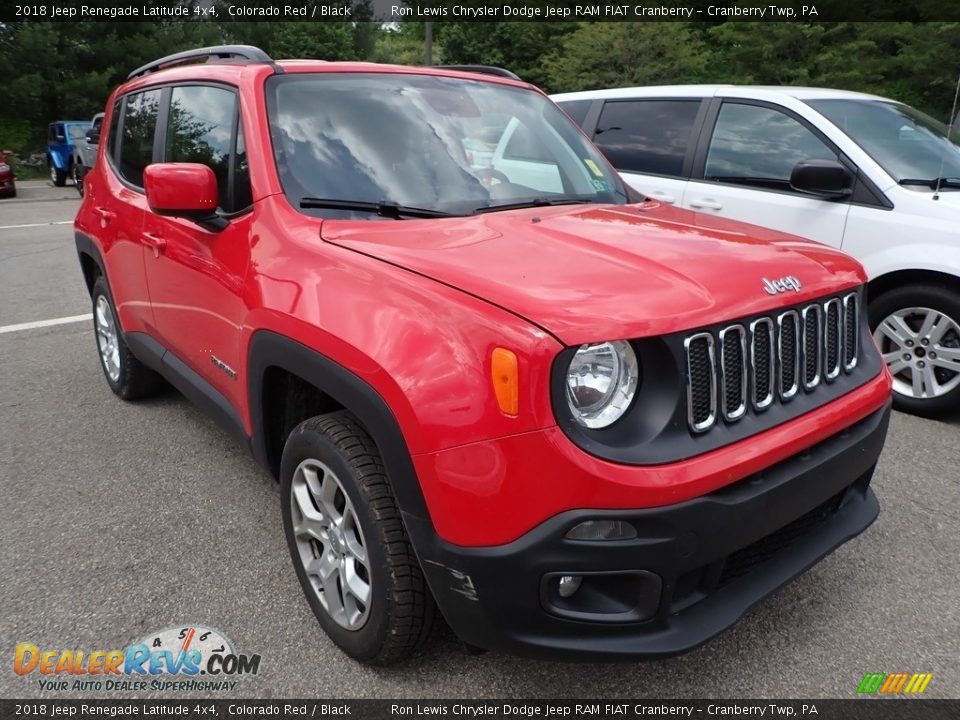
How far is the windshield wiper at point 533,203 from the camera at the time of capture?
8.80 ft

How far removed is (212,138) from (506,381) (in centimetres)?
198

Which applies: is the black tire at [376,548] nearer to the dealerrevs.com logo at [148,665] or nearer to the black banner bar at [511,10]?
the dealerrevs.com logo at [148,665]

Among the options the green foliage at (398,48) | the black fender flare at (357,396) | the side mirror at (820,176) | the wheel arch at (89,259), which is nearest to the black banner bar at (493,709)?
the black fender flare at (357,396)

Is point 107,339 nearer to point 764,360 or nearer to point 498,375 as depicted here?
point 498,375

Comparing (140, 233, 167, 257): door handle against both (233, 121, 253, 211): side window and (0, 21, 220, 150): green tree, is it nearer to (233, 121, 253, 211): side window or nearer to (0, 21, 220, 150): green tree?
(233, 121, 253, 211): side window

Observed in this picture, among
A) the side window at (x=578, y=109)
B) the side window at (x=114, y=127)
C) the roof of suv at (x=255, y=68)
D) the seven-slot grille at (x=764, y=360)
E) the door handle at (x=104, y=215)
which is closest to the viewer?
the seven-slot grille at (x=764, y=360)

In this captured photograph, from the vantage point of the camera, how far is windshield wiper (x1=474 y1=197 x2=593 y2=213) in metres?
2.68

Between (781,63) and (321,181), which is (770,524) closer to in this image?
(321,181)

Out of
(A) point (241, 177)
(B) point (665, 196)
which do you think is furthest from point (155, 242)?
(B) point (665, 196)

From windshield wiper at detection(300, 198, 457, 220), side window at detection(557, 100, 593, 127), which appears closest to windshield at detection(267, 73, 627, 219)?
windshield wiper at detection(300, 198, 457, 220)

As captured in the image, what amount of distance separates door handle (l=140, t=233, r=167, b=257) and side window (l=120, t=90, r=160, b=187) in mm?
393

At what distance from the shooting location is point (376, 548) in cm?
205

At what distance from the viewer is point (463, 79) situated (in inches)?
132

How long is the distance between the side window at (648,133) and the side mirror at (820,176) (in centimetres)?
112
